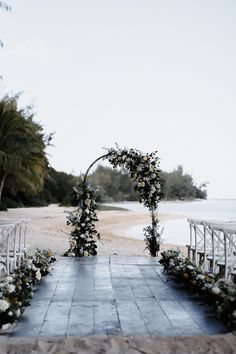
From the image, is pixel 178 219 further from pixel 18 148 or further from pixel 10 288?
pixel 10 288

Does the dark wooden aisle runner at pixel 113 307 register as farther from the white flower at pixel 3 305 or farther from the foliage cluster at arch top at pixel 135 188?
the foliage cluster at arch top at pixel 135 188

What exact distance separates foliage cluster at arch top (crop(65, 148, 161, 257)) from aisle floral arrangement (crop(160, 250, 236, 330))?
8.51 ft

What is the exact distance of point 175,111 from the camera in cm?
2017

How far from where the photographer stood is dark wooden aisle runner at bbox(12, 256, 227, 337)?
4258 mm

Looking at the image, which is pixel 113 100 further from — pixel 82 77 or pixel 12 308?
pixel 12 308

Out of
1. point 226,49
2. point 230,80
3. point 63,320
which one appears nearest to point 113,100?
point 230,80

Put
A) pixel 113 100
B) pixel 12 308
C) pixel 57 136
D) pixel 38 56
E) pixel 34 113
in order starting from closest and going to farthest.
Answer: pixel 12 308, pixel 38 56, pixel 113 100, pixel 34 113, pixel 57 136

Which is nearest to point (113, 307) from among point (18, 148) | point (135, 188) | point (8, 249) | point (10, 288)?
point (10, 288)

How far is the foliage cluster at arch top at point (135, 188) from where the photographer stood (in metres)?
10.4

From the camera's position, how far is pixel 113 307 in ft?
16.9

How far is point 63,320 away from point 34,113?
33491 millimetres

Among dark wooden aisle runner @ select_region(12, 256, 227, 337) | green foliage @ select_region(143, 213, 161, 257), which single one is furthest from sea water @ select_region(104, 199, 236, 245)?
dark wooden aisle runner @ select_region(12, 256, 227, 337)

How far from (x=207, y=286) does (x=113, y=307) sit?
1.14 m

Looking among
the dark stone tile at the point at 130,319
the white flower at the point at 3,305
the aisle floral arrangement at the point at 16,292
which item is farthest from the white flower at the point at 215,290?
the white flower at the point at 3,305
